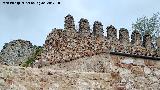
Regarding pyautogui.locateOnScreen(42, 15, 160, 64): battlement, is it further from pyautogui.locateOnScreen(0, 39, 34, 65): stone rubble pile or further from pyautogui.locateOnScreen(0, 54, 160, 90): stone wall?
pyautogui.locateOnScreen(0, 54, 160, 90): stone wall

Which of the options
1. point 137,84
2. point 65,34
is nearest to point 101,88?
point 137,84

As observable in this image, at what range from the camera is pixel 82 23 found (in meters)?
18.2

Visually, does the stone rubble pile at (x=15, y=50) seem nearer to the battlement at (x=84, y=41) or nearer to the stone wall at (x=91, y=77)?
the battlement at (x=84, y=41)

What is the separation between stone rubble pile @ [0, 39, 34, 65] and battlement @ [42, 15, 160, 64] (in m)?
2.37

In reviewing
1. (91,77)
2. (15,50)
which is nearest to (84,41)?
(15,50)

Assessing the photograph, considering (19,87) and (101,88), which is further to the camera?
(101,88)

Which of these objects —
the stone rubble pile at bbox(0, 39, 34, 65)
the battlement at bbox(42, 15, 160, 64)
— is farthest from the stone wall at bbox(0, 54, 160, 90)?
the stone rubble pile at bbox(0, 39, 34, 65)

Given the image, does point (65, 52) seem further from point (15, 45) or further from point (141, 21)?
point (141, 21)

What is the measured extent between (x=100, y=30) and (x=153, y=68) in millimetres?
12139

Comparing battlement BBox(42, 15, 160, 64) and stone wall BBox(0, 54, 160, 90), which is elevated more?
battlement BBox(42, 15, 160, 64)

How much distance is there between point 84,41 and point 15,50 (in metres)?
3.83

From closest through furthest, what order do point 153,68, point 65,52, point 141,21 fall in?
1. point 153,68
2. point 65,52
3. point 141,21

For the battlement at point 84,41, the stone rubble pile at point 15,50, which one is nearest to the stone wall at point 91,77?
the battlement at point 84,41

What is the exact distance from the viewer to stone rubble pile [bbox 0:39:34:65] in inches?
740
